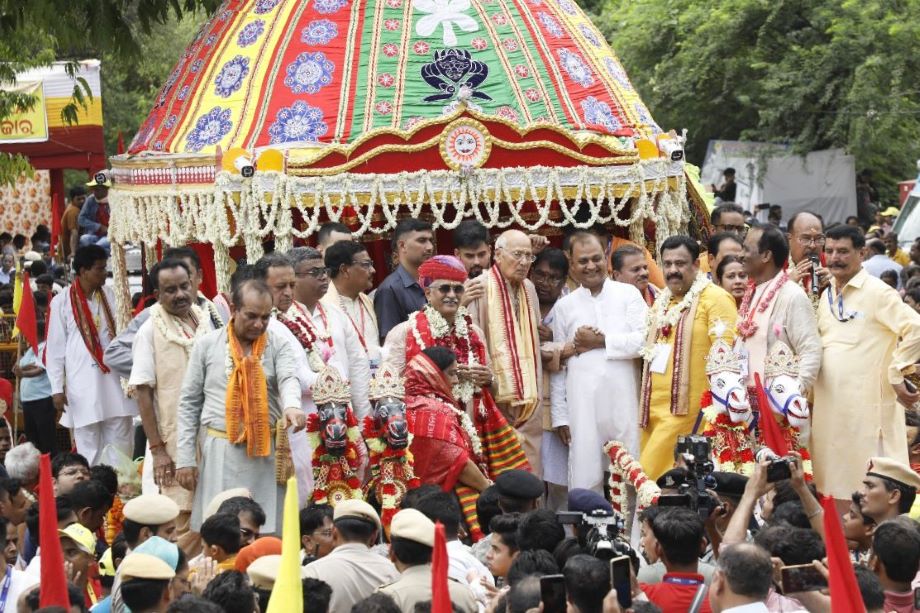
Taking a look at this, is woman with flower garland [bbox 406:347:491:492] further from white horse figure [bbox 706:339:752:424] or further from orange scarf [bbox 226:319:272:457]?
white horse figure [bbox 706:339:752:424]

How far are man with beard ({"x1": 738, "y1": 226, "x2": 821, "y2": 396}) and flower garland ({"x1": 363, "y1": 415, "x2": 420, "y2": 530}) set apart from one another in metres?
1.90

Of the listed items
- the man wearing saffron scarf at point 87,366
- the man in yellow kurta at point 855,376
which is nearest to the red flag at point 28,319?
the man wearing saffron scarf at point 87,366

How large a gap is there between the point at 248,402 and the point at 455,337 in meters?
1.59

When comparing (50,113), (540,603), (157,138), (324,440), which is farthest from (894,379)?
(50,113)

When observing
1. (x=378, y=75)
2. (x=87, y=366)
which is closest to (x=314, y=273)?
(x=87, y=366)

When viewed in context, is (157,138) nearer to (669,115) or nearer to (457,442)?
(457,442)

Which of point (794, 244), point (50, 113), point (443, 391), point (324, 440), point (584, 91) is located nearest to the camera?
point (324, 440)

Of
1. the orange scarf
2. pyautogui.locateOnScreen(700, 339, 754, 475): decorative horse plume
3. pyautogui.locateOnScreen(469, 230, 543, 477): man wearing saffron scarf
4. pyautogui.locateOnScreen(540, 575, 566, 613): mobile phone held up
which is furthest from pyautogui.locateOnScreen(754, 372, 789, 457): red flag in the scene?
pyautogui.locateOnScreen(540, 575, 566, 613): mobile phone held up

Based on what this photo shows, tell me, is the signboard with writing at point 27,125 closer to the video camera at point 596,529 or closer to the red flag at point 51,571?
the video camera at point 596,529

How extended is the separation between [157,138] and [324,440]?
213 inches

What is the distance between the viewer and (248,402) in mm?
7621

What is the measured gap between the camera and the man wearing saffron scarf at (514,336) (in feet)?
30.5

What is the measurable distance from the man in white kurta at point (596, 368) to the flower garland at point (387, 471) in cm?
145

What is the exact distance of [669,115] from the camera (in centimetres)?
2436
